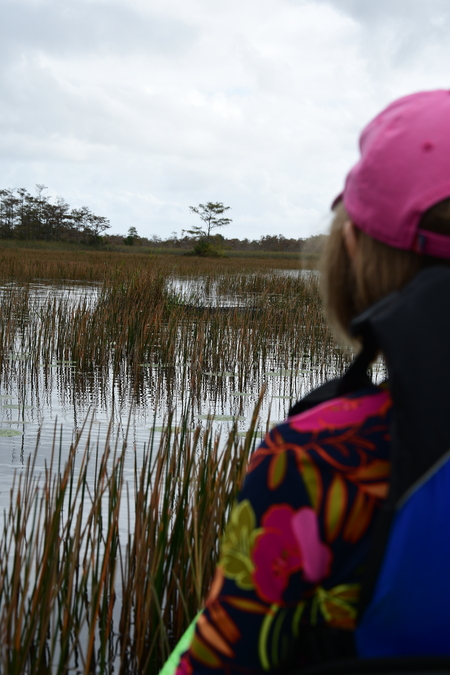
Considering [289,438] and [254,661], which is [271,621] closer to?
[254,661]

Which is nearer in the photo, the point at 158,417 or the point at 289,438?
the point at 289,438

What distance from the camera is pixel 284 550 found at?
0.61 m

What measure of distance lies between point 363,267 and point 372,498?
10.4 inches

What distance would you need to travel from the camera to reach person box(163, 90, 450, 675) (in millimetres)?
579

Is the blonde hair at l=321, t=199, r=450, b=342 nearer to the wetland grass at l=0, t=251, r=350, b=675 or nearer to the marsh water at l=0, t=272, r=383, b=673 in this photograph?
the wetland grass at l=0, t=251, r=350, b=675

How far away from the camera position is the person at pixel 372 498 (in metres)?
0.58

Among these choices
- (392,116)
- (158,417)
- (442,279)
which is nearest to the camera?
(442,279)

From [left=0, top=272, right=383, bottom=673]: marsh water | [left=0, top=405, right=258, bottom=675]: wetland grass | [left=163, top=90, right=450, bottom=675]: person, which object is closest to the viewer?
[left=163, top=90, right=450, bottom=675]: person

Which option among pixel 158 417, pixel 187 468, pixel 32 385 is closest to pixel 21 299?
pixel 32 385

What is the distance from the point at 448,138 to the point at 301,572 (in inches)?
18.8

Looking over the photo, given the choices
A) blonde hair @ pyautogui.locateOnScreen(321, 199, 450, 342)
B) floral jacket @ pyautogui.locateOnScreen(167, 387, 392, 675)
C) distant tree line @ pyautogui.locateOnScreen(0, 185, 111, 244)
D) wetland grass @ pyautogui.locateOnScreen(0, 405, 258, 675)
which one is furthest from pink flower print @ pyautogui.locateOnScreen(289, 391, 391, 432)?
distant tree line @ pyautogui.locateOnScreen(0, 185, 111, 244)

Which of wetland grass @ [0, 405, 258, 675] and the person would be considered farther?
wetland grass @ [0, 405, 258, 675]

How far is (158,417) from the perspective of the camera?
4160 mm

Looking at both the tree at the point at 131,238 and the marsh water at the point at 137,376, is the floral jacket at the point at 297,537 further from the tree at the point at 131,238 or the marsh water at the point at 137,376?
the tree at the point at 131,238
